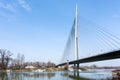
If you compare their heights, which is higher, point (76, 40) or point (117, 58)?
point (76, 40)

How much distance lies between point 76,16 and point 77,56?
1371cm

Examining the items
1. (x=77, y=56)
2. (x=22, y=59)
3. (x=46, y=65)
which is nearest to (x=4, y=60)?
(x=22, y=59)

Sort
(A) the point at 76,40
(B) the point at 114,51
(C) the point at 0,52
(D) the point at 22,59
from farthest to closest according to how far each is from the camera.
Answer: (D) the point at 22,59
(C) the point at 0,52
(A) the point at 76,40
(B) the point at 114,51

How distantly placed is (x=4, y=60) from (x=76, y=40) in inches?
2036

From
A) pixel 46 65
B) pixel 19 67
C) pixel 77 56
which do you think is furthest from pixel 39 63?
pixel 77 56

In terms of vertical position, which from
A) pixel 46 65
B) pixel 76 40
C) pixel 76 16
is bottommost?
pixel 46 65

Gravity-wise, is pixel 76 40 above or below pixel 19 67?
above

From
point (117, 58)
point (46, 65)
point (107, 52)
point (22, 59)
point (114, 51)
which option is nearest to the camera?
point (114, 51)

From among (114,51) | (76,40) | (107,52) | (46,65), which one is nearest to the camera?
(114,51)

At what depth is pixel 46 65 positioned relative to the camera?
17638 cm

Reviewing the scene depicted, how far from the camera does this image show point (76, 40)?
2985 inches

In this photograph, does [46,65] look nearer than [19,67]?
No

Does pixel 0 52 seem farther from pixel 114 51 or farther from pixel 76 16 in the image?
pixel 114 51

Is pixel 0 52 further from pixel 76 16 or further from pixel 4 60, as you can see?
pixel 76 16
